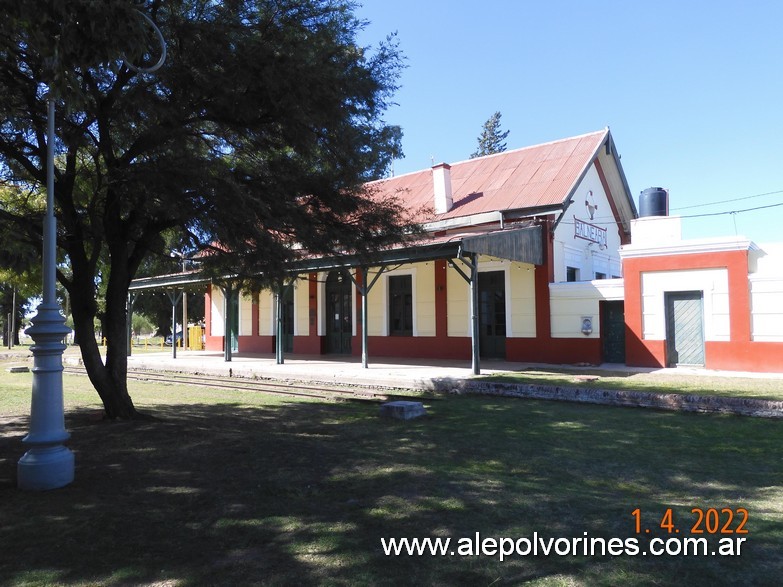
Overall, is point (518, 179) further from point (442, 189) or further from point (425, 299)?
point (425, 299)

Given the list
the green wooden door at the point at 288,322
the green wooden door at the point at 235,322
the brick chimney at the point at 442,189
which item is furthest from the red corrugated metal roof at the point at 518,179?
the green wooden door at the point at 235,322

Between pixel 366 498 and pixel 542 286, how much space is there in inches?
579

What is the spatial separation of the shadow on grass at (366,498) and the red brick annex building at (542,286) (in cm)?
427

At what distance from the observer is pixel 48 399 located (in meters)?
5.25

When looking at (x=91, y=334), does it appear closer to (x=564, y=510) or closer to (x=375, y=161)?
(x=375, y=161)

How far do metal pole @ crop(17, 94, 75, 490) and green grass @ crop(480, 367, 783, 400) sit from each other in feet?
32.2

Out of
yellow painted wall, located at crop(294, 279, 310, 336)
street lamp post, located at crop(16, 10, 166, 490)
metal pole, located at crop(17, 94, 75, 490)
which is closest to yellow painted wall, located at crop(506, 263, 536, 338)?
yellow painted wall, located at crop(294, 279, 310, 336)

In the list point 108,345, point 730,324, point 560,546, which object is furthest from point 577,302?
point 560,546

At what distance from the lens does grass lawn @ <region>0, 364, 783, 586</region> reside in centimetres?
342

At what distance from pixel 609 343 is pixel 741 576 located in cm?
1529

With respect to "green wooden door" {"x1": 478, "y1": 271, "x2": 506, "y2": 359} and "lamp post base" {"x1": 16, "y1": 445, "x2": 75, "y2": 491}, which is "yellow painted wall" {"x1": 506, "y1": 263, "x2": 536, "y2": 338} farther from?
"lamp post base" {"x1": 16, "y1": 445, "x2": 75, "y2": 491}

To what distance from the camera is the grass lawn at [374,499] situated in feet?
11.2

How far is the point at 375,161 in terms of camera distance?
867cm

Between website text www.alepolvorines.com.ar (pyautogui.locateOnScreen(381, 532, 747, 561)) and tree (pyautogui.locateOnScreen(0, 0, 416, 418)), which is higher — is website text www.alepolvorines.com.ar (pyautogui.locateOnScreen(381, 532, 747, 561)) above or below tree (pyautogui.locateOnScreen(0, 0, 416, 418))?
below
